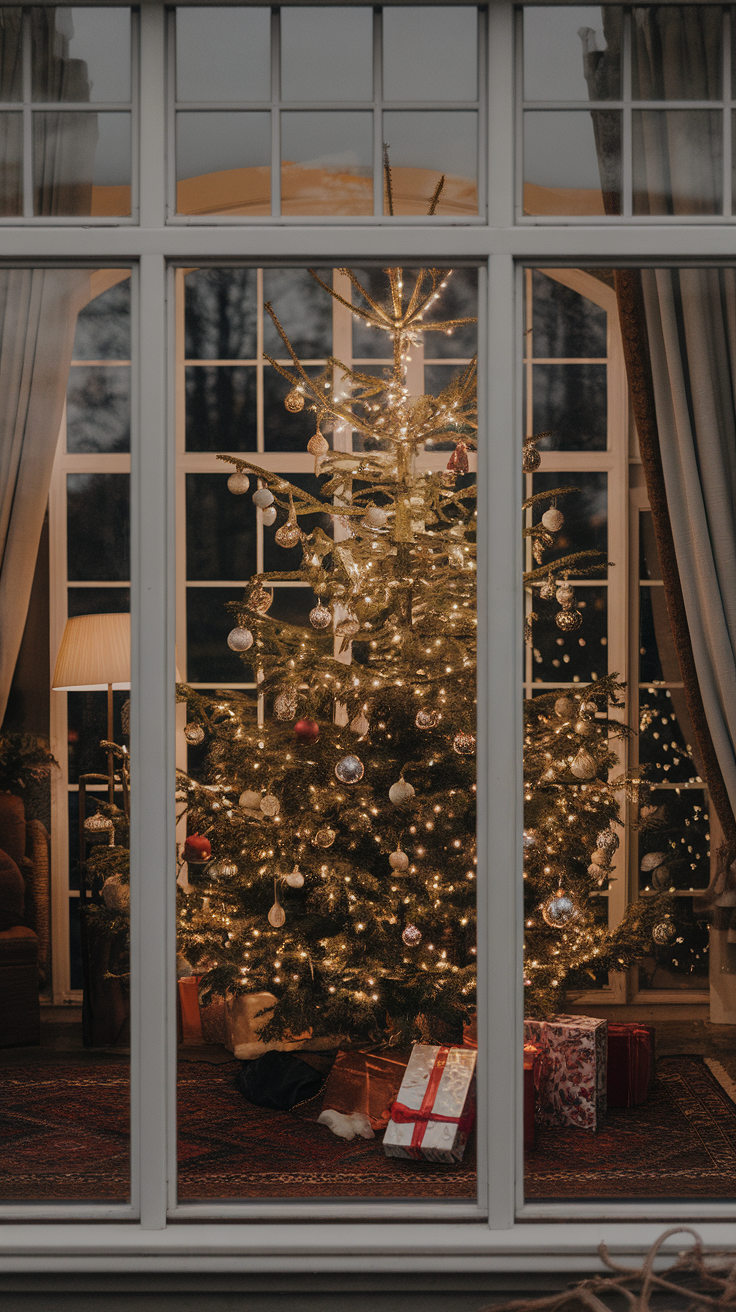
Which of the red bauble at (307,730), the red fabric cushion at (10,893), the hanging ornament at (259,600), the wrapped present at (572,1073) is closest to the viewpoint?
the wrapped present at (572,1073)

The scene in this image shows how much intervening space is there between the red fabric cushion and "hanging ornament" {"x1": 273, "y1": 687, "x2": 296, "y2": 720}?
1.17m

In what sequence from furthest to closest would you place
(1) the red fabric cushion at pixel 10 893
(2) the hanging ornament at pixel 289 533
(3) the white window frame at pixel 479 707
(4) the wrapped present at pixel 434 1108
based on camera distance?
(1) the red fabric cushion at pixel 10 893 → (2) the hanging ornament at pixel 289 533 → (4) the wrapped present at pixel 434 1108 → (3) the white window frame at pixel 479 707

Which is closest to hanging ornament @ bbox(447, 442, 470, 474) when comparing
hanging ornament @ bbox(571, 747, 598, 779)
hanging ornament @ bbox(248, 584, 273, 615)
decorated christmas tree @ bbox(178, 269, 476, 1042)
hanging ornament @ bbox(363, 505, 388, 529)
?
decorated christmas tree @ bbox(178, 269, 476, 1042)

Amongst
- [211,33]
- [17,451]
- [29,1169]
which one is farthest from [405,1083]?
[211,33]

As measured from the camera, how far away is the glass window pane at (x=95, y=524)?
3.41 m

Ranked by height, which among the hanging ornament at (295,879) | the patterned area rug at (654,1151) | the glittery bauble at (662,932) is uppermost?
the hanging ornament at (295,879)

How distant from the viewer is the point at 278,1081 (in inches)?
129

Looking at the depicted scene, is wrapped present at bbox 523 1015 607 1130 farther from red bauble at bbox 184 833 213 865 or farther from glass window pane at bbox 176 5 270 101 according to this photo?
glass window pane at bbox 176 5 270 101

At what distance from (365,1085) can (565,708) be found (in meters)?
1.31

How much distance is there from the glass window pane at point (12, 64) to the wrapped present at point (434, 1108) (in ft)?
8.59

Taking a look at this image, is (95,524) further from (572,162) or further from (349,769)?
(572,162)

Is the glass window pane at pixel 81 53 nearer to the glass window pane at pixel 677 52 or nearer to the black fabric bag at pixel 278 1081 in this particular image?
the glass window pane at pixel 677 52

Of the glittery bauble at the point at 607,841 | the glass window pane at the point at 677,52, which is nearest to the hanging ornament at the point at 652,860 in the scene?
the glittery bauble at the point at 607,841

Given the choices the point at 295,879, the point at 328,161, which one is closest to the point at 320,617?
the point at 295,879
